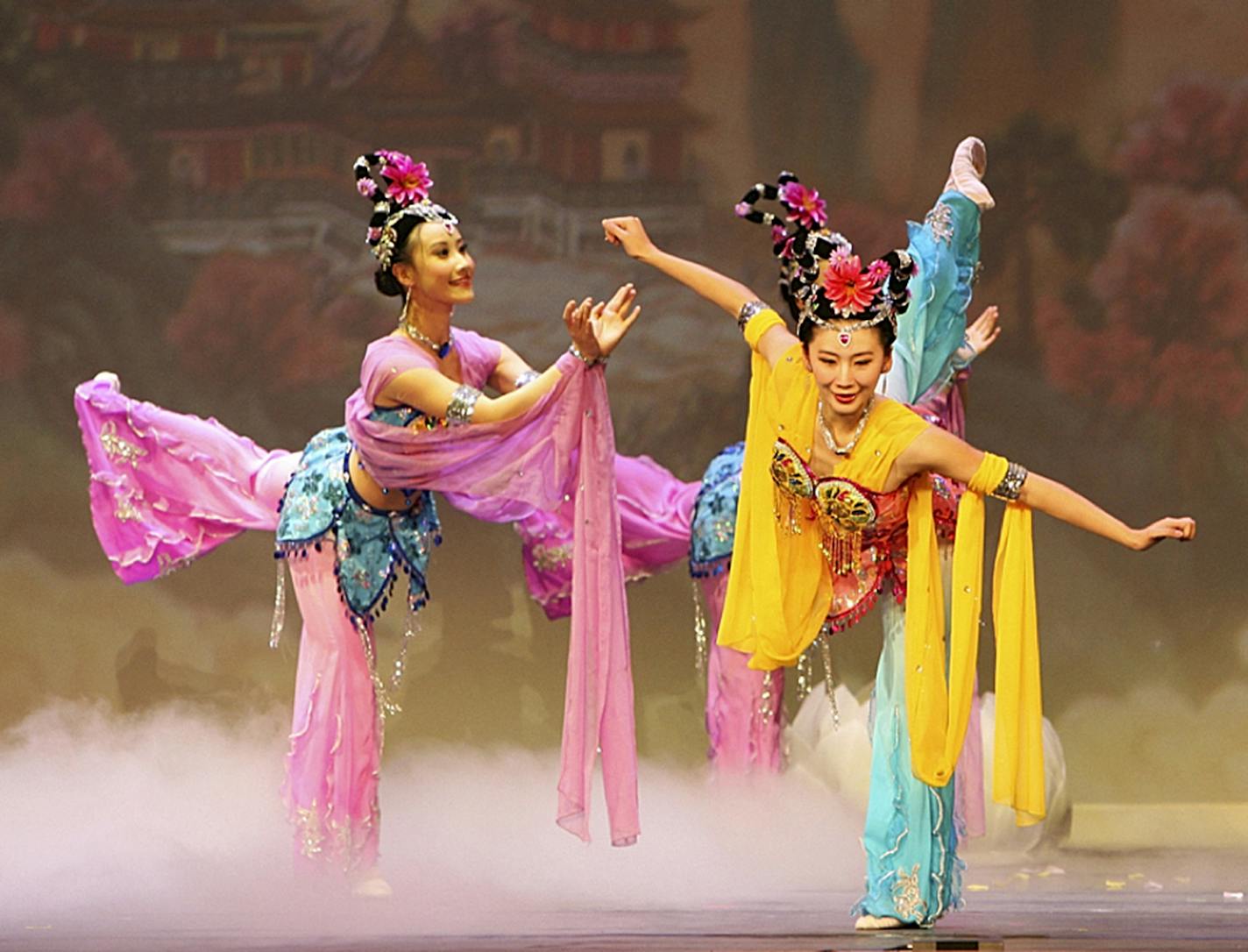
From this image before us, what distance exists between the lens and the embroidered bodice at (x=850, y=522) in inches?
159

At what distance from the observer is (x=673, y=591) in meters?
7.17

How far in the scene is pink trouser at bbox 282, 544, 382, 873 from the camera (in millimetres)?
4715

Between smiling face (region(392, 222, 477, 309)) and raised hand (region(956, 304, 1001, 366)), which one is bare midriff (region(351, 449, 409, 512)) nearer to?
smiling face (region(392, 222, 477, 309))

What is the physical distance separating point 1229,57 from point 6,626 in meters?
4.62

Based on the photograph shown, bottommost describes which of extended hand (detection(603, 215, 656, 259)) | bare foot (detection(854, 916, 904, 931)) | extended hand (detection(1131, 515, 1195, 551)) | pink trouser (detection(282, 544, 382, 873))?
bare foot (detection(854, 916, 904, 931))

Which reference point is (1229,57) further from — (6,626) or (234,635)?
(6,626)

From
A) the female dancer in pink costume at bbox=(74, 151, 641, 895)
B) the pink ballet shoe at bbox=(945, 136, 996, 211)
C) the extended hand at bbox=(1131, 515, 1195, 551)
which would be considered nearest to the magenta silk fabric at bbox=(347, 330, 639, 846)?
the female dancer in pink costume at bbox=(74, 151, 641, 895)

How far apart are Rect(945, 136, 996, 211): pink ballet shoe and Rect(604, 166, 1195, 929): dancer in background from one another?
0.53m

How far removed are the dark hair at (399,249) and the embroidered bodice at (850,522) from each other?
107 cm

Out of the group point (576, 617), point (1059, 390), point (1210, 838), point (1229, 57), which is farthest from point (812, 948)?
point (1229, 57)

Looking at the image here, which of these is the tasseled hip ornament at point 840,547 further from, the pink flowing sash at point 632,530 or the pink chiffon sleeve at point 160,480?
the pink chiffon sleeve at point 160,480

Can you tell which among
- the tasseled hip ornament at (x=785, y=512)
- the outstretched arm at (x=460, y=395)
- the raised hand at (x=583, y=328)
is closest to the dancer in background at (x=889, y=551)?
the tasseled hip ornament at (x=785, y=512)

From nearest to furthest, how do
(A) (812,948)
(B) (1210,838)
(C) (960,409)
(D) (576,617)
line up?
(A) (812,948) → (D) (576,617) → (C) (960,409) → (B) (1210,838)

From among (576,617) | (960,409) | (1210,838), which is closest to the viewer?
(576,617)
